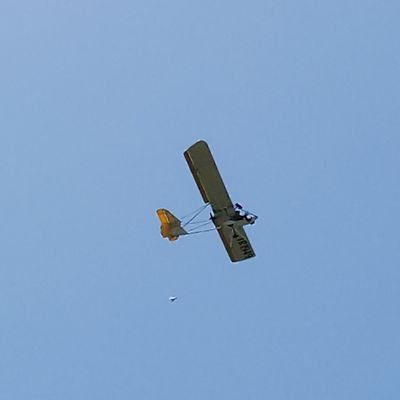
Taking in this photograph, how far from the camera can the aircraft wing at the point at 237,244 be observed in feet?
161

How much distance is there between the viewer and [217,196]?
157 feet

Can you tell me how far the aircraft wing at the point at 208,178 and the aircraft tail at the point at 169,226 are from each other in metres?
1.97

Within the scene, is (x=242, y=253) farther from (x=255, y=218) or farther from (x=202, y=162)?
(x=202, y=162)

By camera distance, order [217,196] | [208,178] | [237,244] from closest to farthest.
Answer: [208,178] → [217,196] → [237,244]

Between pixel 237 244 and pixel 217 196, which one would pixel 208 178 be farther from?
pixel 237 244

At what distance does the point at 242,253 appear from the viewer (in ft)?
164

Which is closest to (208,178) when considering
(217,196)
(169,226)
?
(217,196)

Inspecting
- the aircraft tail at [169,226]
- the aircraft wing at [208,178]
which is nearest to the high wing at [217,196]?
the aircraft wing at [208,178]

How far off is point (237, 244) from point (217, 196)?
3102 millimetres

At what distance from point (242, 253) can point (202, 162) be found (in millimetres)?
5819

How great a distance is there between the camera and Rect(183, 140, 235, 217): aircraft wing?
153ft

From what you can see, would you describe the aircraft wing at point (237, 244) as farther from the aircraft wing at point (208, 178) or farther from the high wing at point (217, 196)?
the aircraft wing at point (208, 178)

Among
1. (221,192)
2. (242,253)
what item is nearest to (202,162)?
(221,192)

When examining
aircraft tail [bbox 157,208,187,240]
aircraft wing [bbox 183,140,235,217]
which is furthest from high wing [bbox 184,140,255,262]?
aircraft tail [bbox 157,208,187,240]
